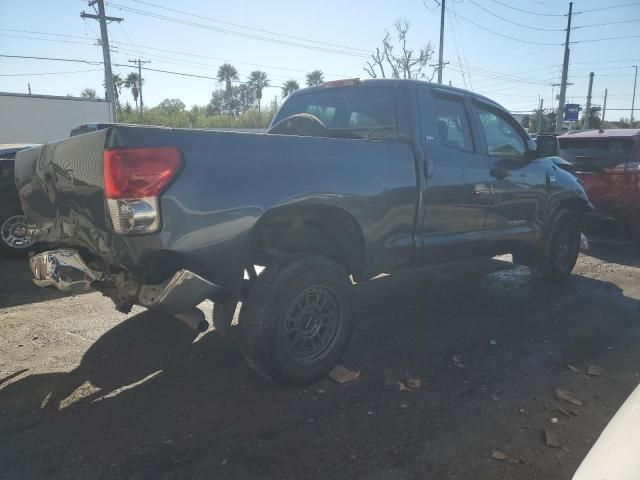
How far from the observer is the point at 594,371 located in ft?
11.2

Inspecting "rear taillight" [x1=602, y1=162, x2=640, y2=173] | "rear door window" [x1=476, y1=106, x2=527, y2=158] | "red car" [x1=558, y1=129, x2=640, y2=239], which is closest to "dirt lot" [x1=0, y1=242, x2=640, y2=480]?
"rear door window" [x1=476, y1=106, x2=527, y2=158]

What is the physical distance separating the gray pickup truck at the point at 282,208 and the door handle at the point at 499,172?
1cm

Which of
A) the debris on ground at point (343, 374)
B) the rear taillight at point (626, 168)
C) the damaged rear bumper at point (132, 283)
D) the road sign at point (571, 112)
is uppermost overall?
the road sign at point (571, 112)

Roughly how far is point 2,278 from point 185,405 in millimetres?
3999

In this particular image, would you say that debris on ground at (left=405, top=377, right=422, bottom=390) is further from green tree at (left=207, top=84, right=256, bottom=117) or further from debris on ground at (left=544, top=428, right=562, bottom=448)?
green tree at (left=207, top=84, right=256, bottom=117)

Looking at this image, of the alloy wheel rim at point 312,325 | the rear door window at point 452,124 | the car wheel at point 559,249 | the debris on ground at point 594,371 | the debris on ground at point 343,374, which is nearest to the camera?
the alloy wheel rim at point 312,325

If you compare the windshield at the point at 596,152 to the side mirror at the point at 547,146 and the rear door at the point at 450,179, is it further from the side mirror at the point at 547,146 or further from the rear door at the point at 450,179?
the rear door at the point at 450,179

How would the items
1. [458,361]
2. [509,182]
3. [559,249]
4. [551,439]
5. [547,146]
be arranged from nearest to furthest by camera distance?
1. [551,439]
2. [458,361]
3. [509,182]
4. [547,146]
5. [559,249]

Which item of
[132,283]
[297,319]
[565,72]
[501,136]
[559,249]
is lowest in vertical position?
[559,249]

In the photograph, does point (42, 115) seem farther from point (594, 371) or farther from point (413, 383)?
point (594, 371)

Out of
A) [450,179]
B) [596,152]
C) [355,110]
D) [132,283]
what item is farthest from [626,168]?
[132,283]

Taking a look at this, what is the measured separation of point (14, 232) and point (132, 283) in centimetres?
476

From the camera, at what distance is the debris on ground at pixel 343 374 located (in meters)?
3.24

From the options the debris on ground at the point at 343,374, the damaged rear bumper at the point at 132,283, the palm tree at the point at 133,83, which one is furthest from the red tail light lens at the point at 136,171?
the palm tree at the point at 133,83
